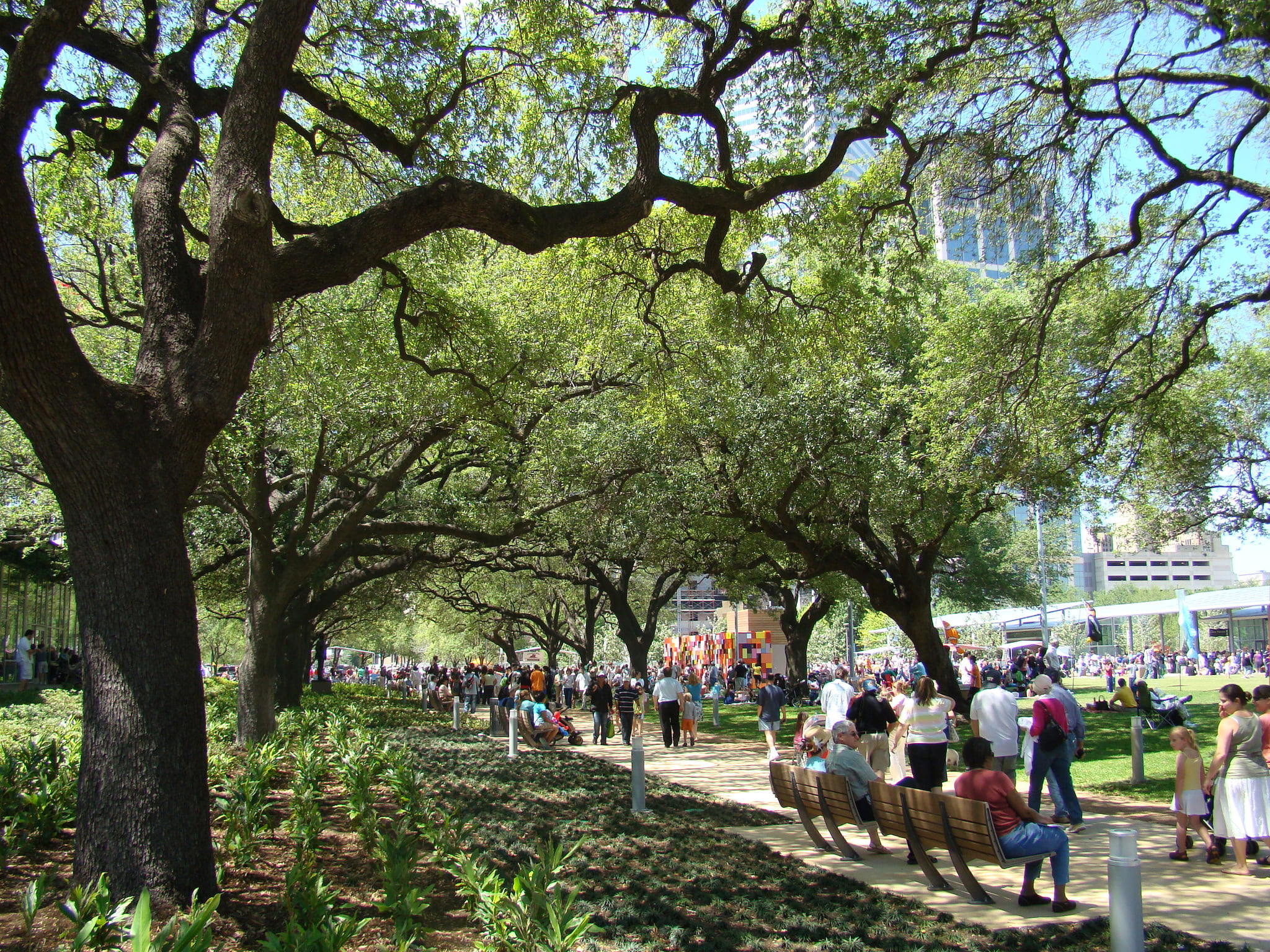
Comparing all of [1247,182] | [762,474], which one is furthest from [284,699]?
[1247,182]

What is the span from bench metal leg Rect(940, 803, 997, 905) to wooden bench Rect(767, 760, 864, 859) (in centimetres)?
133

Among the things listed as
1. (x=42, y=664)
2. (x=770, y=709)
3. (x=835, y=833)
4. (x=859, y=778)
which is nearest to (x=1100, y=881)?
(x=859, y=778)

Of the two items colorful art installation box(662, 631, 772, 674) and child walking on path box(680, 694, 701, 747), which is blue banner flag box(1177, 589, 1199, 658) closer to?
colorful art installation box(662, 631, 772, 674)

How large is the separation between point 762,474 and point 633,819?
922 centimetres

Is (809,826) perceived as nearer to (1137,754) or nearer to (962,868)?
(962,868)

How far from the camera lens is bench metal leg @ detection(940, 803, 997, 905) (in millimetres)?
6516

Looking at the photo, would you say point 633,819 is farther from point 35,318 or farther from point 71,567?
point 35,318

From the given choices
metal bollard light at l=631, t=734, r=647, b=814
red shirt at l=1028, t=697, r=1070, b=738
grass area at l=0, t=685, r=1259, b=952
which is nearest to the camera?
grass area at l=0, t=685, r=1259, b=952

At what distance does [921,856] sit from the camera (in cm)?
706

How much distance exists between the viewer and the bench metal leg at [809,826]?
8469 millimetres

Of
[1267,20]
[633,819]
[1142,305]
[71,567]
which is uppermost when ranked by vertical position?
[1267,20]

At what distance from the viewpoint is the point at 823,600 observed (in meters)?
33.2

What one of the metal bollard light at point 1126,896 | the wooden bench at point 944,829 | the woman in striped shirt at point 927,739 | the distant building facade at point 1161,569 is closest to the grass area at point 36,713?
the wooden bench at point 944,829

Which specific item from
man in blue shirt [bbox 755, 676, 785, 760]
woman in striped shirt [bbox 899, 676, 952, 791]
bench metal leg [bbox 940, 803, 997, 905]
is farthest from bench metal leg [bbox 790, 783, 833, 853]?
man in blue shirt [bbox 755, 676, 785, 760]
